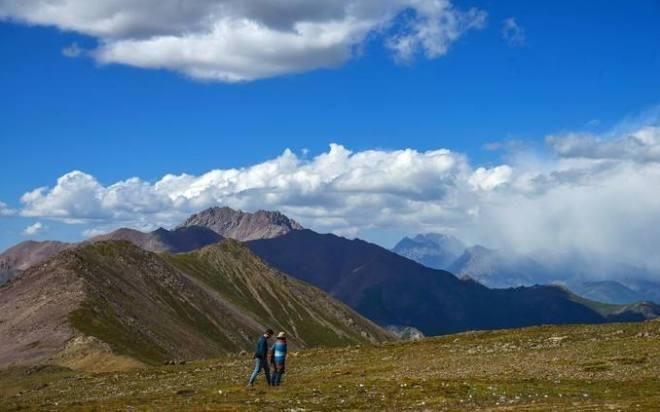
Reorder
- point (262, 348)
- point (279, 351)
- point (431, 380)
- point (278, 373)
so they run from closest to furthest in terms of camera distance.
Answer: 1. point (431, 380)
2. point (262, 348)
3. point (279, 351)
4. point (278, 373)

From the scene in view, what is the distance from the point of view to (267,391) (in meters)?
49.9

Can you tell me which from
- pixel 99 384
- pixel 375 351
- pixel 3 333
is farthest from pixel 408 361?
pixel 3 333

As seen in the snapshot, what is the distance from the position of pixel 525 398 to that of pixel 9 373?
276ft

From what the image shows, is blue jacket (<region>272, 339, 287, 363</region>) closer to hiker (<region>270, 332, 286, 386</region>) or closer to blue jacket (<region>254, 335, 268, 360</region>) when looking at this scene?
hiker (<region>270, 332, 286, 386</region>)

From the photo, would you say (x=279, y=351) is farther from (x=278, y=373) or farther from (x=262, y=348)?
(x=278, y=373)

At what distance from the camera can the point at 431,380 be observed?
173ft

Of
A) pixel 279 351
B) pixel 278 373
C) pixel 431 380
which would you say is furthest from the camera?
pixel 278 373

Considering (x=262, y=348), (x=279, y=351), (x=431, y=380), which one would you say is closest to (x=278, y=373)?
(x=279, y=351)

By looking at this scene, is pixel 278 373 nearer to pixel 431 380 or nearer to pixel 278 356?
pixel 278 356

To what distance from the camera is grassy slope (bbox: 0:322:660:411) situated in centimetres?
4241

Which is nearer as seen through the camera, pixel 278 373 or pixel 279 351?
pixel 279 351

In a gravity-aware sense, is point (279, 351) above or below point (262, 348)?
below

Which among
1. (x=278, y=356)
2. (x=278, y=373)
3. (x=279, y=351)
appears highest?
(x=279, y=351)

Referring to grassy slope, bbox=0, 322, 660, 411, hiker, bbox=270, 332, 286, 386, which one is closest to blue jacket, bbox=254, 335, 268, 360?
hiker, bbox=270, 332, 286, 386
